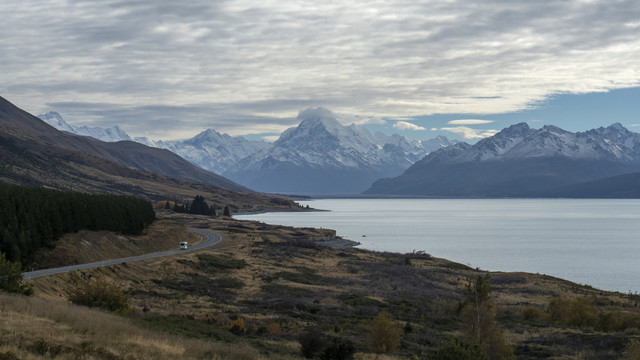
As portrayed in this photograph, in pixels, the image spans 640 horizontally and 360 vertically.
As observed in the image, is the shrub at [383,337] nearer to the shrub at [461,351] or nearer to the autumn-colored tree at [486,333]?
the autumn-colored tree at [486,333]

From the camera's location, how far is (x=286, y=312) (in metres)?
43.6

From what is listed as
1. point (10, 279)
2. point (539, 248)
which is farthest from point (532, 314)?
point (539, 248)

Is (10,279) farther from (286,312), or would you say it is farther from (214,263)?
(214,263)

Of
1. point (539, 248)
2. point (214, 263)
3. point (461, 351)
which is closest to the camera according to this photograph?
point (461, 351)

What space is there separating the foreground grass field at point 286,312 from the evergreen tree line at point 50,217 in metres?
2.80

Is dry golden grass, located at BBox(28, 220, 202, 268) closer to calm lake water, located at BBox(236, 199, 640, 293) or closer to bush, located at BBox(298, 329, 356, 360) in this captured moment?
bush, located at BBox(298, 329, 356, 360)

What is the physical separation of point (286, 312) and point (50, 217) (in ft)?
118

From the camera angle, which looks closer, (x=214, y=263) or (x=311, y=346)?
(x=311, y=346)

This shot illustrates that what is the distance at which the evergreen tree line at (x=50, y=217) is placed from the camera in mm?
57062

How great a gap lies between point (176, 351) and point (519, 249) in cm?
12277

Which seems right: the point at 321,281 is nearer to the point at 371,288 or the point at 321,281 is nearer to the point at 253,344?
the point at 371,288

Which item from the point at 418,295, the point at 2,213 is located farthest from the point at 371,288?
the point at 2,213

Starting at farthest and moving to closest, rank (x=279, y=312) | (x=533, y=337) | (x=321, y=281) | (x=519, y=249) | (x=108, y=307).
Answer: (x=519, y=249) < (x=321, y=281) < (x=279, y=312) < (x=533, y=337) < (x=108, y=307)

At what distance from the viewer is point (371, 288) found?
62531 mm
